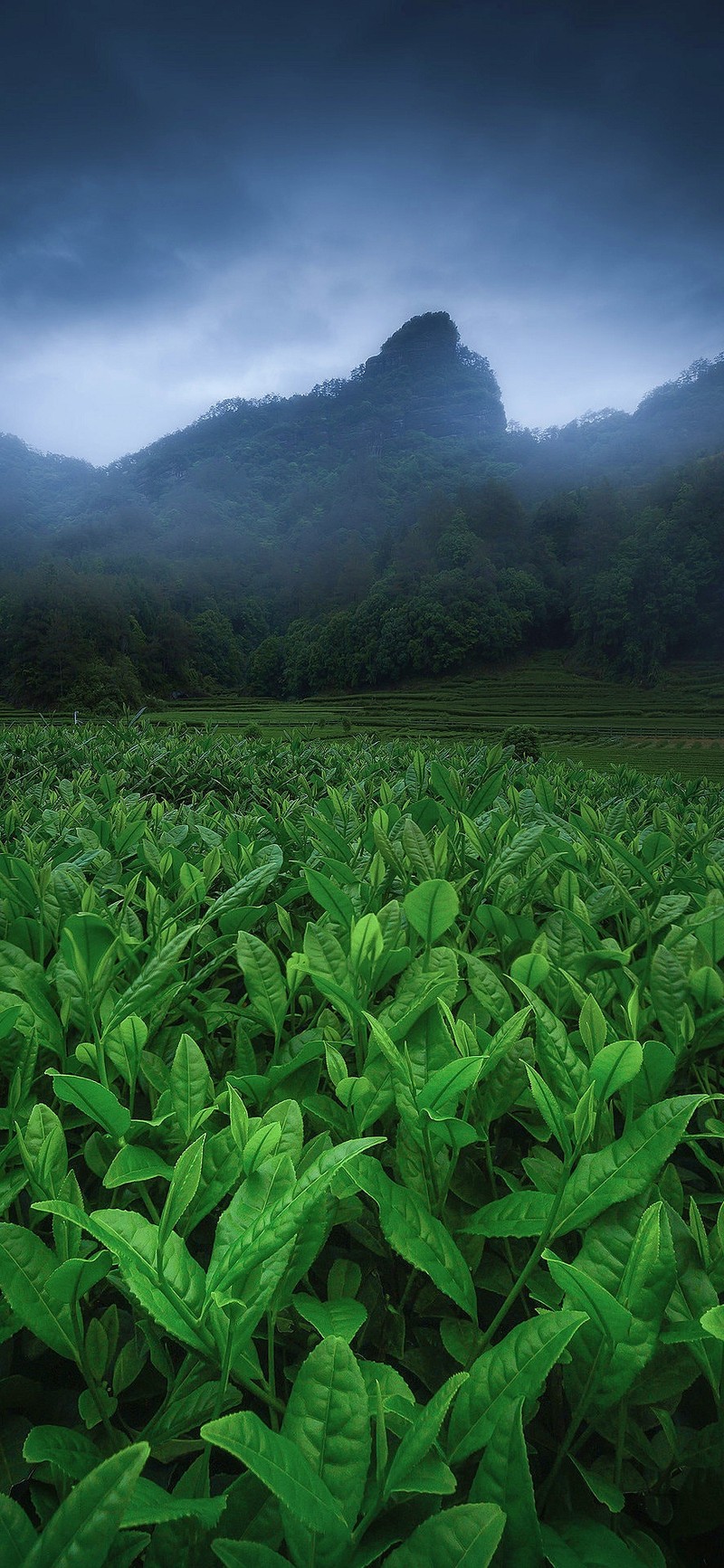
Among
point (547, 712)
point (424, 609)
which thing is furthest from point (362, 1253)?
point (424, 609)

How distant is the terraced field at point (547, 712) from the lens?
2705 cm

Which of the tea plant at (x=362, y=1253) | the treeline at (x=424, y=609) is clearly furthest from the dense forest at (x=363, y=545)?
the tea plant at (x=362, y=1253)

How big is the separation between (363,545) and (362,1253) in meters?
78.2

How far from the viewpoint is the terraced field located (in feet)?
88.7

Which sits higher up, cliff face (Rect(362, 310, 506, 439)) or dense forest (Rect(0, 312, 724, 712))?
cliff face (Rect(362, 310, 506, 439))

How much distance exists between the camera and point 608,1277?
1.67ft

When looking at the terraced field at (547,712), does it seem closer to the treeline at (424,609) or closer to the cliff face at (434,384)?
the treeline at (424,609)

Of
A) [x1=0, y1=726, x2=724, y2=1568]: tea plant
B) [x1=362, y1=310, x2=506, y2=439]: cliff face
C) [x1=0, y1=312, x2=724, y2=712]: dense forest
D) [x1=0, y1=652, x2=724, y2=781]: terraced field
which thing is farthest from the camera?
[x1=362, y1=310, x2=506, y2=439]: cliff face

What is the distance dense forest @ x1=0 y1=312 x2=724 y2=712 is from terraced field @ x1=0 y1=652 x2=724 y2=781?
2.02 meters

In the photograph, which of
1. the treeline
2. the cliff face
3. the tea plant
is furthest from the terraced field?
the cliff face

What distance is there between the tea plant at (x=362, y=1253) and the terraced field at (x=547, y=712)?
2259 centimetres

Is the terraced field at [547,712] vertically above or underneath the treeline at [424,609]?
underneath

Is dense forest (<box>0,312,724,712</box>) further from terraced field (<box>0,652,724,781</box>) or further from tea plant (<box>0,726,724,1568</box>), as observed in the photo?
tea plant (<box>0,726,724,1568</box>)

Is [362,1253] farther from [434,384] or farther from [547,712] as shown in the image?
[434,384]
